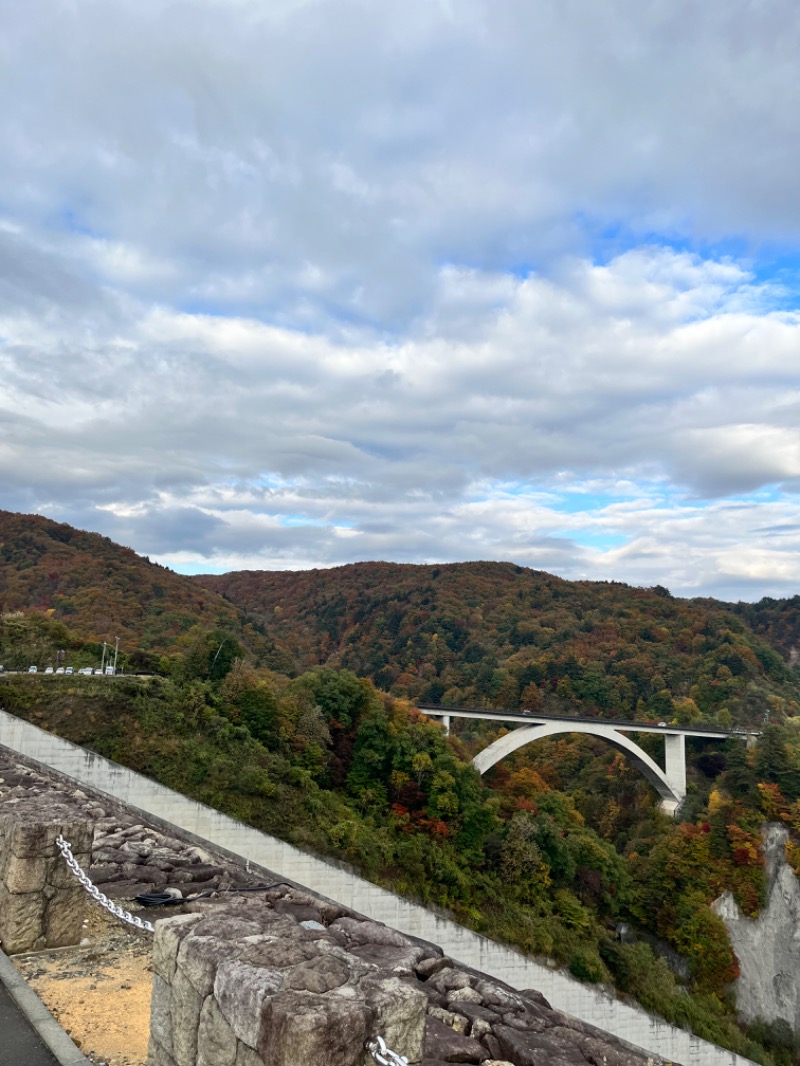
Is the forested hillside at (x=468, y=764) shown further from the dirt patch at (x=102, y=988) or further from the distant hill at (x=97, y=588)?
the dirt patch at (x=102, y=988)

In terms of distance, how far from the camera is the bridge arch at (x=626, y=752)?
4147 centimetres

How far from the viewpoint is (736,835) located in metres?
34.2

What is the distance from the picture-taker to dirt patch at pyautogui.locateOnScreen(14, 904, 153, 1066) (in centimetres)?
353

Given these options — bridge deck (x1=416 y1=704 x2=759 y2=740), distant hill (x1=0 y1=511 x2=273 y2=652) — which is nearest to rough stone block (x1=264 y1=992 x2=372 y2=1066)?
distant hill (x1=0 y1=511 x2=273 y2=652)

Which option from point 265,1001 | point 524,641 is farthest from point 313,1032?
point 524,641

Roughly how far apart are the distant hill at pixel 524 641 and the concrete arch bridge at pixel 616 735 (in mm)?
9623

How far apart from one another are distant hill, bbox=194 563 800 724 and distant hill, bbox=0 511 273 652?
1096 cm

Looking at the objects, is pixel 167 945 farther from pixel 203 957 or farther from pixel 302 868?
pixel 302 868

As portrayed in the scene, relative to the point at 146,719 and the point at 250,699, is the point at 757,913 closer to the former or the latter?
the point at 250,699

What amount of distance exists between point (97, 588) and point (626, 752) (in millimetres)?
41498

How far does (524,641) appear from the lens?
266ft

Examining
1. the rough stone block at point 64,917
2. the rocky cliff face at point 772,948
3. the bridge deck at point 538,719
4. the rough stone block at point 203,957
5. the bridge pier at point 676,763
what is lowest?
the rocky cliff face at point 772,948

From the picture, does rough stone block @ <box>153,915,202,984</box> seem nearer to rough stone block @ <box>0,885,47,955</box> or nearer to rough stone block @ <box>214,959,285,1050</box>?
rough stone block @ <box>214,959,285,1050</box>

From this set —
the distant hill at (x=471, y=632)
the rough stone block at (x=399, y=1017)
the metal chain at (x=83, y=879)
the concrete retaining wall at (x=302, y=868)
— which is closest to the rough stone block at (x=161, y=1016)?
the rough stone block at (x=399, y=1017)
